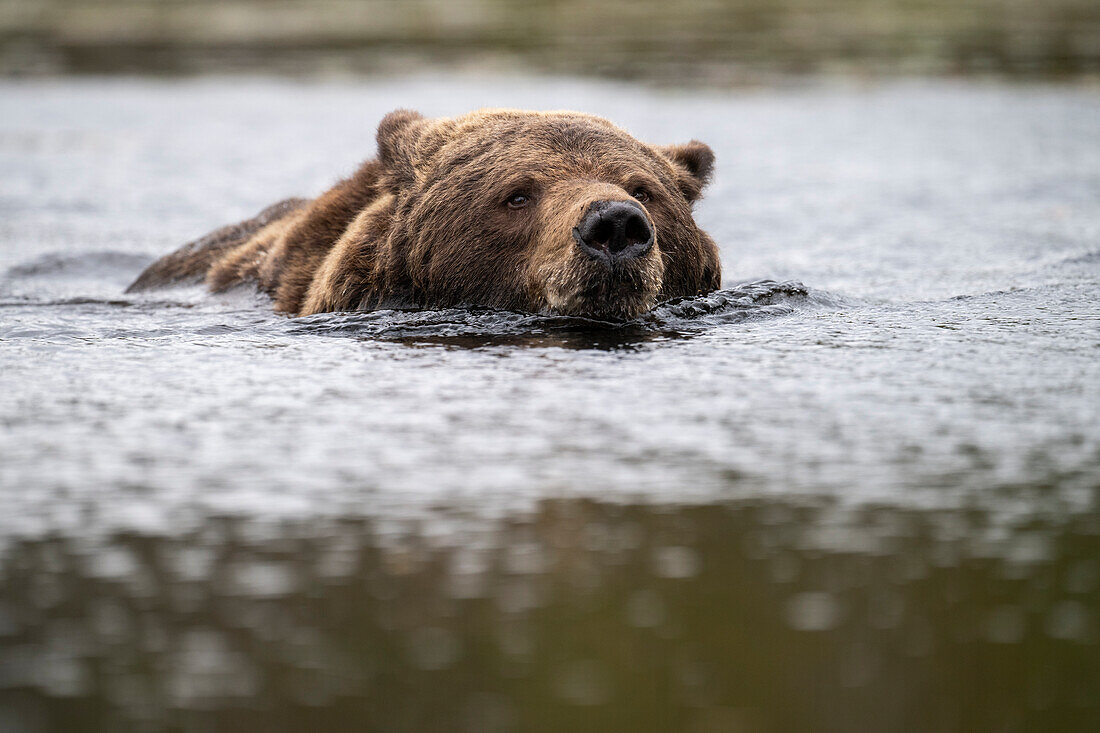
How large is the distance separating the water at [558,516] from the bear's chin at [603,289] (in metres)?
0.12

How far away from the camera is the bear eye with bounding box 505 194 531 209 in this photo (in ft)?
18.6

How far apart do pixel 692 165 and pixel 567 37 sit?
2533cm

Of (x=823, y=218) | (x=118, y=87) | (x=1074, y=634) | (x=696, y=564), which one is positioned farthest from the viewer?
(x=118, y=87)

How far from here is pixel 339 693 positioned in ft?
7.43

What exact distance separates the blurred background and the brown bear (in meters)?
15.9

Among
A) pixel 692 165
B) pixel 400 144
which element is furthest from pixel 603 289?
pixel 692 165

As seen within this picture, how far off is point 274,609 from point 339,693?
1.32 ft

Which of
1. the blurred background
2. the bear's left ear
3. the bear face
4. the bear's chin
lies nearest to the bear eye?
the bear face

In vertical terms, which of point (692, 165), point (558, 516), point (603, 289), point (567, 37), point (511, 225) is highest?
point (567, 37)

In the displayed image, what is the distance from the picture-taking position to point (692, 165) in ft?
22.0

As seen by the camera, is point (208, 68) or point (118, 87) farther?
point (208, 68)

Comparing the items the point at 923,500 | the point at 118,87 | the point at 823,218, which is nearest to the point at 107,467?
the point at 923,500

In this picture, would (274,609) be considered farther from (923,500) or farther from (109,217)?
(109,217)

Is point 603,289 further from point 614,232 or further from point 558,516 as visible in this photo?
point 558,516
